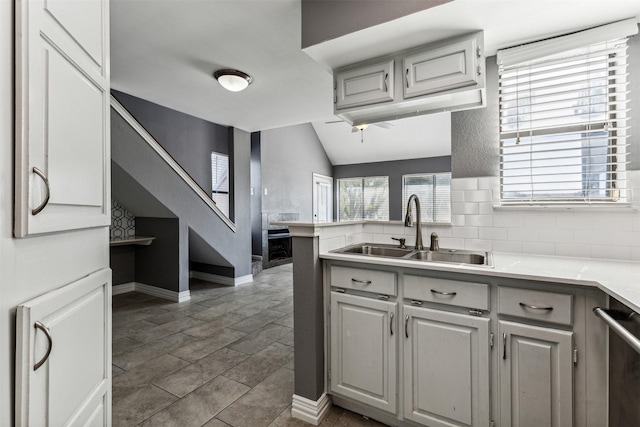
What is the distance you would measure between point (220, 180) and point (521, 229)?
451 centimetres

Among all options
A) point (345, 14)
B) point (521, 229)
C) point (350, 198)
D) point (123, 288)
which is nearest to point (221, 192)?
point (123, 288)

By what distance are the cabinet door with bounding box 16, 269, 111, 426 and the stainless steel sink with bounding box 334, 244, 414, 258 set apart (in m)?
1.36

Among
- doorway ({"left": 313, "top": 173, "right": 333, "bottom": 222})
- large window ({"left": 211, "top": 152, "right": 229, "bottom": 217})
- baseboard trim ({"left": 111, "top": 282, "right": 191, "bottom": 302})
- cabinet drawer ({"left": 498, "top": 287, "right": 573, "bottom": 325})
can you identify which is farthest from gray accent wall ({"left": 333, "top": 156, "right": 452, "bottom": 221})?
cabinet drawer ({"left": 498, "top": 287, "right": 573, "bottom": 325})

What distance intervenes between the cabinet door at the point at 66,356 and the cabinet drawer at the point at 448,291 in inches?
54.7

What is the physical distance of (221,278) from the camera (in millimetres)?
5051

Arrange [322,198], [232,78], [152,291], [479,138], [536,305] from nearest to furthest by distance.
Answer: [536,305] < [479,138] < [232,78] < [152,291] < [322,198]

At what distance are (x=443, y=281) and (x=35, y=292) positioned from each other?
1.57 m

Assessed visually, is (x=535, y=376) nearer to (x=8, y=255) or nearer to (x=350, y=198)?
(x=8, y=255)

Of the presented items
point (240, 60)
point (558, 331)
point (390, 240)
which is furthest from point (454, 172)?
point (240, 60)

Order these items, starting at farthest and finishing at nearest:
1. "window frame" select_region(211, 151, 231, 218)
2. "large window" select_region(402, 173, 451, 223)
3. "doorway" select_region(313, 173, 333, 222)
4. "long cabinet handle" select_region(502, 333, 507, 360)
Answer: "doorway" select_region(313, 173, 333, 222), "large window" select_region(402, 173, 451, 223), "window frame" select_region(211, 151, 231, 218), "long cabinet handle" select_region(502, 333, 507, 360)

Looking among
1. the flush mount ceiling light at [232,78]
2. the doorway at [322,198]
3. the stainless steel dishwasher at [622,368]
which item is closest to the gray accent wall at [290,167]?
the doorway at [322,198]

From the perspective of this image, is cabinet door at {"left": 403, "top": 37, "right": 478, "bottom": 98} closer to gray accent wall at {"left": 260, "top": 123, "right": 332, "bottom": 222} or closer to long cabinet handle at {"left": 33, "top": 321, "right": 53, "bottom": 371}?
long cabinet handle at {"left": 33, "top": 321, "right": 53, "bottom": 371}

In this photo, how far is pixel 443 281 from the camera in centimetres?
154

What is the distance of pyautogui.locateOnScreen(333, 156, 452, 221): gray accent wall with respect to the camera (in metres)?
8.58
